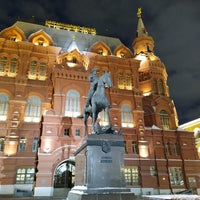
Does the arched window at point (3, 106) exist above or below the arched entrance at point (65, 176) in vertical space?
above

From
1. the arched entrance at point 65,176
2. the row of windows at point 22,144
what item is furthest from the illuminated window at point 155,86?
the row of windows at point 22,144

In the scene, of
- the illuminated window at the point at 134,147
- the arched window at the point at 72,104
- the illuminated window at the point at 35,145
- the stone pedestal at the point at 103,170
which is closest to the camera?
the stone pedestal at the point at 103,170

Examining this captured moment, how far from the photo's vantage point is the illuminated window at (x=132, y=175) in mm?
24980

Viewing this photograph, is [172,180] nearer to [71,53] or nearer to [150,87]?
[150,87]

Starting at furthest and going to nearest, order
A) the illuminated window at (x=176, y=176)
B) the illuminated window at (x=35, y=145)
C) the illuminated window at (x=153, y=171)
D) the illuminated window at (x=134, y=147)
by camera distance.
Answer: the illuminated window at (x=134, y=147)
the illuminated window at (x=176, y=176)
the illuminated window at (x=153, y=171)
the illuminated window at (x=35, y=145)

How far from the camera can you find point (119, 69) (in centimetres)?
3244

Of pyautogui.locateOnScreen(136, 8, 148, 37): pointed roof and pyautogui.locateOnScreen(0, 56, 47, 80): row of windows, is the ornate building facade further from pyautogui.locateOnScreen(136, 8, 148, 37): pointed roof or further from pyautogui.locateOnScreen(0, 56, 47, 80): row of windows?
pyautogui.locateOnScreen(136, 8, 148, 37): pointed roof

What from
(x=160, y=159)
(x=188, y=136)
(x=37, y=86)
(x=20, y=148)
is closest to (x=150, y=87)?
(x=188, y=136)

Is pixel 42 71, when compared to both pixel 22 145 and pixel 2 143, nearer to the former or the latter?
pixel 22 145

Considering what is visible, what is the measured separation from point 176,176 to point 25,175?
18873mm

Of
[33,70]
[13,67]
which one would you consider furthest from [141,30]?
[13,67]

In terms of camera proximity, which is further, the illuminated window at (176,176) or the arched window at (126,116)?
the arched window at (126,116)

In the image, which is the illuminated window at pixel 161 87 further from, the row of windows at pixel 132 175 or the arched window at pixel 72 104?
the arched window at pixel 72 104

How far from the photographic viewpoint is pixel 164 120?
31.7 metres
